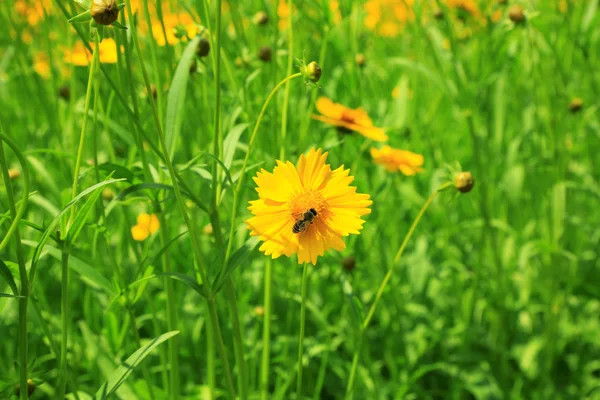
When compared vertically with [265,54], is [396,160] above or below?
below

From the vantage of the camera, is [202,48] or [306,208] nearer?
[306,208]

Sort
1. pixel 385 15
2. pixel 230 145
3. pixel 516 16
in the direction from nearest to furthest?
pixel 230 145 → pixel 516 16 → pixel 385 15

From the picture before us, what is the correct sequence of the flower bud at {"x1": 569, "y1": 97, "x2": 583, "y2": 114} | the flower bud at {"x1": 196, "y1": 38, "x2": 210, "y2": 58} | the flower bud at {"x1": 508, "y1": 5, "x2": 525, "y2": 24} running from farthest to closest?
the flower bud at {"x1": 569, "y1": 97, "x2": 583, "y2": 114}
the flower bud at {"x1": 508, "y1": 5, "x2": 525, "y2": 24}
the flower bud at {"x1": 196, "y1": 38, "x2": 210, "y2": 58}

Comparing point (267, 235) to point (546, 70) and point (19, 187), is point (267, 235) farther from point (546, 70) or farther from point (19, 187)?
point (546, 70)

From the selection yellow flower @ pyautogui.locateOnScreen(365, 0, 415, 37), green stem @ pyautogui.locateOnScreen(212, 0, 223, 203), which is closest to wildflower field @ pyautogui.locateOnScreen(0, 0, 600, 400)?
green stem @ pyautogui.locateOnScreen(212, 0, 223, 203)

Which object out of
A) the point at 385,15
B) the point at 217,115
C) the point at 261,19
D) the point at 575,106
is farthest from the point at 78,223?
the point at 385,15

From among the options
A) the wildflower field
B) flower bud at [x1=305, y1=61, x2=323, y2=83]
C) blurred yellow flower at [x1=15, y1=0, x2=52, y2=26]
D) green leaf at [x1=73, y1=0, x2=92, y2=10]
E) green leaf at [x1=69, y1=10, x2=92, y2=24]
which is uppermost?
blurred yellow flower at [x1=15, y1=0, x2=52, y2=26]

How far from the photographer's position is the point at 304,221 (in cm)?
73

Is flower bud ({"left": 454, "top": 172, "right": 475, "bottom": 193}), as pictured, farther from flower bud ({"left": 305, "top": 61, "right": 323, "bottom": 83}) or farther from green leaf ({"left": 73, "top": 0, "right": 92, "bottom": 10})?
green leaf ({"left": 73, "top": 0, "right": 92, "bottom": 10})

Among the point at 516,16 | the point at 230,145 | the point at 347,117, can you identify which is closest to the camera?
the point at 230,145

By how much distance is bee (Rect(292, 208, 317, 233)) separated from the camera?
0.72m

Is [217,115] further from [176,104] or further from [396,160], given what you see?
[396,160]

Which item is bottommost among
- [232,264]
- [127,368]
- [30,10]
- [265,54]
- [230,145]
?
[127,368]

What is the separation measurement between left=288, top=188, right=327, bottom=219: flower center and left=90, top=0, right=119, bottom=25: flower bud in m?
0.27
